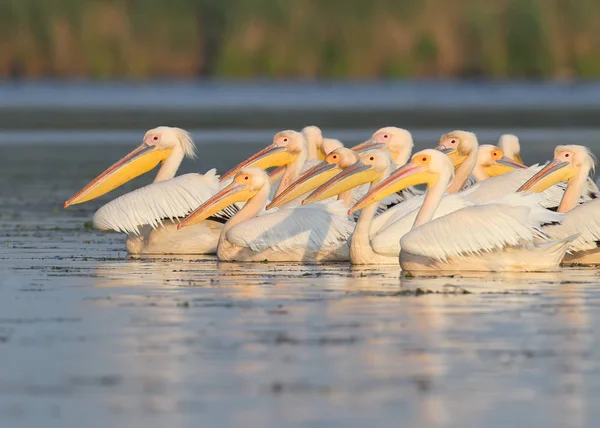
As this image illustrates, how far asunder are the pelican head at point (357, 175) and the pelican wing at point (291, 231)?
0.13 meters

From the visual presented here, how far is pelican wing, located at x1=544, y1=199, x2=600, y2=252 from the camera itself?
431 inches

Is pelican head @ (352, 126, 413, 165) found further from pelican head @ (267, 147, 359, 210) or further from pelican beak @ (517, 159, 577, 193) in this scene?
pelican beak @ (517, 159, 577, 193)

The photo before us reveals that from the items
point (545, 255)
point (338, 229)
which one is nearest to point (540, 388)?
point (545, 255)

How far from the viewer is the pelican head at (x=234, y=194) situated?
11766 mm

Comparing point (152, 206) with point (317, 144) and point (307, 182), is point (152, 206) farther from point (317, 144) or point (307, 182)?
point (317, 144)

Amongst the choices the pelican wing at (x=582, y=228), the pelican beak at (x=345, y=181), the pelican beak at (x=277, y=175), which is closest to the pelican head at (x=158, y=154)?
the pelican beak at (x=277, y=175)

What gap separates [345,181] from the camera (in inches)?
453

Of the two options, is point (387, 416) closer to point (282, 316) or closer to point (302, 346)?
point (302, 346)

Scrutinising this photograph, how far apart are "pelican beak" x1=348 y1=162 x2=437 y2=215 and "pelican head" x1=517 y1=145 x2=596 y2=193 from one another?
3.55ft

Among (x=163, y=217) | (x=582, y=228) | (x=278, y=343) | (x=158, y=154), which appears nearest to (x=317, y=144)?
(x=158, y=154)

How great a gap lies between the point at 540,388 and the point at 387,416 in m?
0.78

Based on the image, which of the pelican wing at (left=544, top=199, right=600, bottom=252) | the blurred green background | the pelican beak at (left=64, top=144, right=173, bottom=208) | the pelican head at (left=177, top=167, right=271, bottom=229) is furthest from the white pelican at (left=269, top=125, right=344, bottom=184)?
the blurred green background

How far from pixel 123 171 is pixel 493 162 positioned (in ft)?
9.62

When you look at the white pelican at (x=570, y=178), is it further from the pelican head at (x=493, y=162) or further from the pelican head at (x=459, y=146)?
the pelican head at (x=493, y=162)
